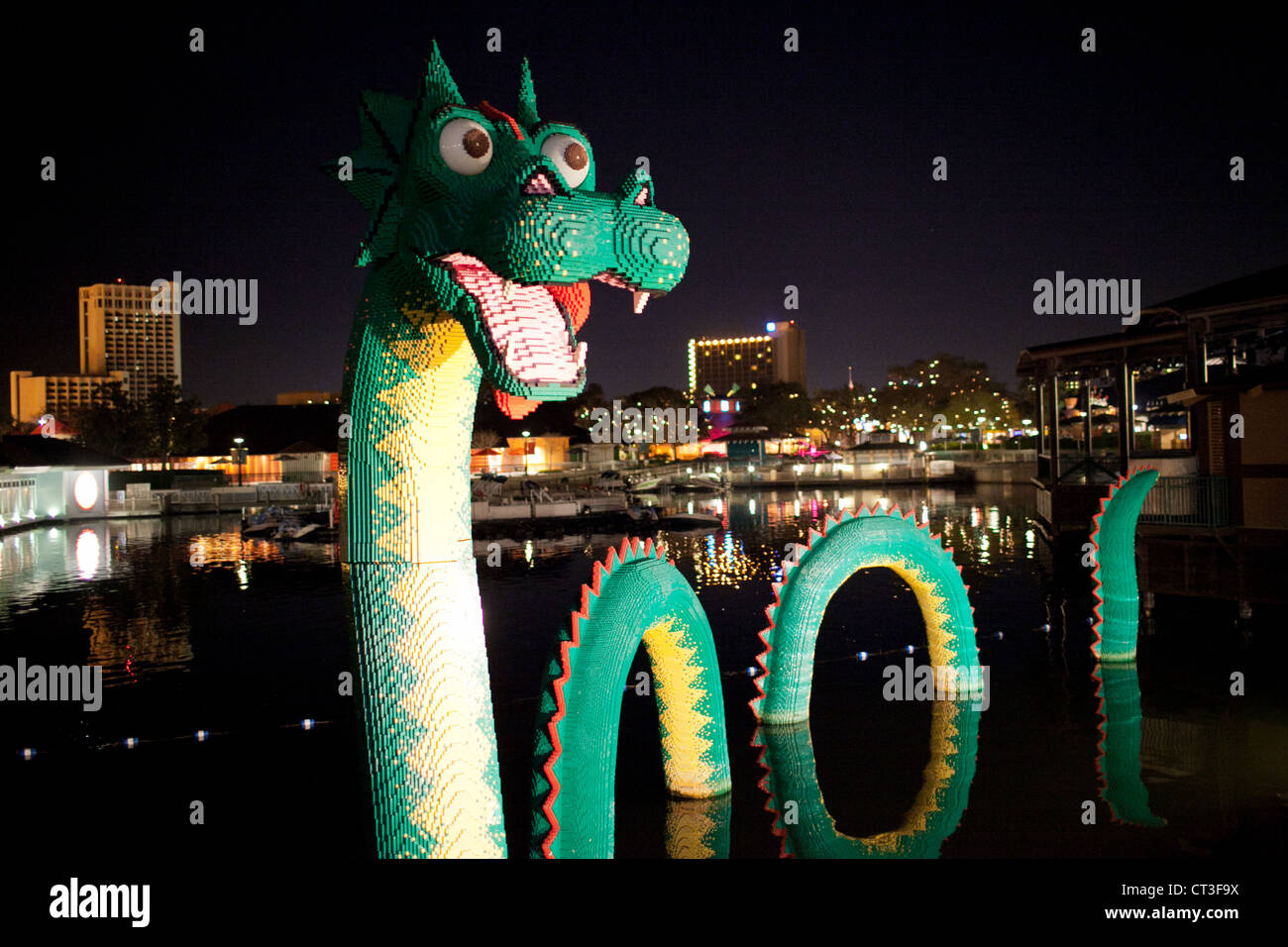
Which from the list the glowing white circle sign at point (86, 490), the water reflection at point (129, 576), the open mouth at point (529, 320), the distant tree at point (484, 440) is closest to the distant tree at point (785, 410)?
the distant tree at point (484, 440)

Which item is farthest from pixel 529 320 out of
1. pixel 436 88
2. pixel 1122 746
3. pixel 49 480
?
pixel 49 480

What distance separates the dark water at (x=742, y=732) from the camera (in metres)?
7.58

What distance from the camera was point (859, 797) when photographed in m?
8.34

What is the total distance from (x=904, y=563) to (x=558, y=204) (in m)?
7.55

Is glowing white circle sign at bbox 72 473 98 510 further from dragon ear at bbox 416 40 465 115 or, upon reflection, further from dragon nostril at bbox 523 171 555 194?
dragon nostril at bbox 523 171 555 194

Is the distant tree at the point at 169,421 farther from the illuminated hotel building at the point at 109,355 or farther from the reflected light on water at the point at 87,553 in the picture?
the reflected light on water at the point at 87,553

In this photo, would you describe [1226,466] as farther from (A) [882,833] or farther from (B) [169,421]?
(B) [169,421]

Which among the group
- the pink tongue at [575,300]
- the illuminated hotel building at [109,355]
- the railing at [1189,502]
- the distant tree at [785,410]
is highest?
the illuminated hotel building at [109,355]

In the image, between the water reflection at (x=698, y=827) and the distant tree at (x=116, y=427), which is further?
the distant tree at (x=116, y=427)

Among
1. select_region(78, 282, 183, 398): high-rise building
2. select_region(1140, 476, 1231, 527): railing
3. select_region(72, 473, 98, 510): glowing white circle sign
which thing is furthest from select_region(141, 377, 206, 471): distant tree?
Answer: select_region(1140, 476, 1231, 527): railing

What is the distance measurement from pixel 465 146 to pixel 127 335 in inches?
4286

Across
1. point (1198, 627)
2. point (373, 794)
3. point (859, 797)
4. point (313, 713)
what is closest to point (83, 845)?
point (313, 713)

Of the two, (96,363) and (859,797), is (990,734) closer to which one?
(859,797)
